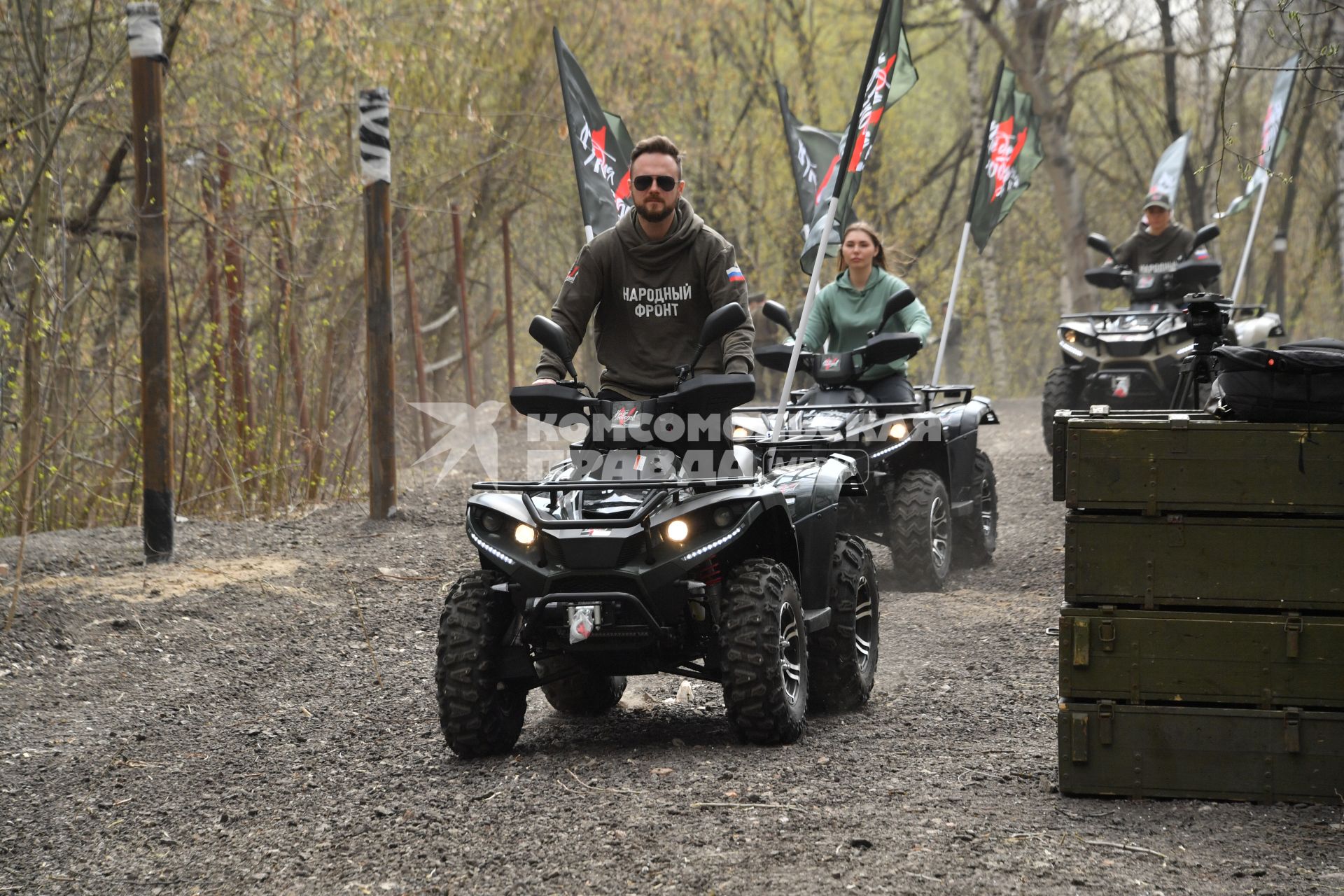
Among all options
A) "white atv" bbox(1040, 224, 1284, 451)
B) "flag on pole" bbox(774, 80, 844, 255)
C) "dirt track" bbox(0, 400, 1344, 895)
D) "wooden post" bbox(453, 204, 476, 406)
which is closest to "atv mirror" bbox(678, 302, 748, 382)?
"dirt track" bbox(0, 400, 1344, 895)

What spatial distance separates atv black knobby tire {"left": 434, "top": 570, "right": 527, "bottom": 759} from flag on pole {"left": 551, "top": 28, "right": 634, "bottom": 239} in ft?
20.2

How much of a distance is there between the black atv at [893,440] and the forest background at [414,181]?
222cm

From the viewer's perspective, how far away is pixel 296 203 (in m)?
14.1

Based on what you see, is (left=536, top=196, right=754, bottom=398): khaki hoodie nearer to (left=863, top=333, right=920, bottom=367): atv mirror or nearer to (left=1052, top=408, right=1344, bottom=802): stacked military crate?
(left=1052, top=408, right=1344, bottom=802): stacked military crate

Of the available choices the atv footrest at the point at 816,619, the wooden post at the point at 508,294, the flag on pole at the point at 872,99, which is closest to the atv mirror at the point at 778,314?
the flag on pole at the point at 872,99

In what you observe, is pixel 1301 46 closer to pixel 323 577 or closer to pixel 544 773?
pixel 544 773

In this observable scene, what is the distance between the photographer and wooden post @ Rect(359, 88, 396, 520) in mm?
11531

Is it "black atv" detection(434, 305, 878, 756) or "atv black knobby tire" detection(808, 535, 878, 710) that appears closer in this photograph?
"black atv" detection(434, 305, 878, 756)

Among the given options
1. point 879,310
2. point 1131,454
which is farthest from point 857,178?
point 1131,454

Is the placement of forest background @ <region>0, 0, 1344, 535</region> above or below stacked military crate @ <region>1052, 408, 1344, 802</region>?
above

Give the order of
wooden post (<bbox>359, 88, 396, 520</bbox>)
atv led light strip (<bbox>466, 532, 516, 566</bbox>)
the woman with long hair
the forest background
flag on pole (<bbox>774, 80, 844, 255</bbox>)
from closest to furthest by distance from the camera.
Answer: atv led light strip (<bbox>466, 532, 516, 566</bbox>) → the woman with long hair → the forest background → wooden post (<bbox>359, 88, 396, 520</bbox>) → flag on pole (<bbox>774, 80, 844, 255</bbox>)

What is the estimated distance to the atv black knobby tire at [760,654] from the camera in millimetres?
5496

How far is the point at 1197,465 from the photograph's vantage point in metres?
4.93

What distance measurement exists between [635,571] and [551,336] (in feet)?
3.21
